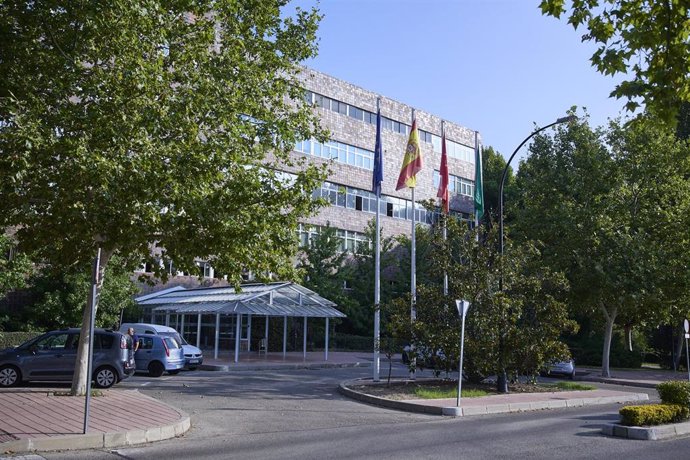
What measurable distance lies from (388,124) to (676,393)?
1622 inches

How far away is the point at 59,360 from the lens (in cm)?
1781

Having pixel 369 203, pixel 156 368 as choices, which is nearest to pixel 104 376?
pixel 156 368

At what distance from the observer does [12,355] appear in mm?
17438

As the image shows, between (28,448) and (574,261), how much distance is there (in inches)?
1034

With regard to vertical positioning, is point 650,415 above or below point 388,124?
below

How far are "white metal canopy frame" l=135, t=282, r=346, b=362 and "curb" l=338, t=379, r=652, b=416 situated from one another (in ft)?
36.6

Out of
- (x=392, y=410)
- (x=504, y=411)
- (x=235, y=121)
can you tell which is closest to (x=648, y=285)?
(x=504, y=411)

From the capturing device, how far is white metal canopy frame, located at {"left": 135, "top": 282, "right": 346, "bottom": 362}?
99.5 ft

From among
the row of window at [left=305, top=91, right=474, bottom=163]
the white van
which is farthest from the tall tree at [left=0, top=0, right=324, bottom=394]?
the row of window at [left=305, top=91, right=474, bottom=163]

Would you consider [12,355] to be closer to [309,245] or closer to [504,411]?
[504,411]

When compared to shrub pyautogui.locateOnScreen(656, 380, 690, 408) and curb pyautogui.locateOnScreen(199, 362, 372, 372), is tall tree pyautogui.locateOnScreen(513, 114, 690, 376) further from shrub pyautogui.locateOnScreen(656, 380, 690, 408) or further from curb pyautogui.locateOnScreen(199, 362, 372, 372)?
shrub pyautogui.locateOnScreen(656, 380, 690, 408)

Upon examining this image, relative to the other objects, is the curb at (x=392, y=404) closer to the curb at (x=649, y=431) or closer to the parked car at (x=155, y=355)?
the curb at (x=649, y=431)

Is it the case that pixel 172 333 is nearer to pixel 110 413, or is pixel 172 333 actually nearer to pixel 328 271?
pixel 110 413

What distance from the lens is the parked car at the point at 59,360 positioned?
1745 centimetres
